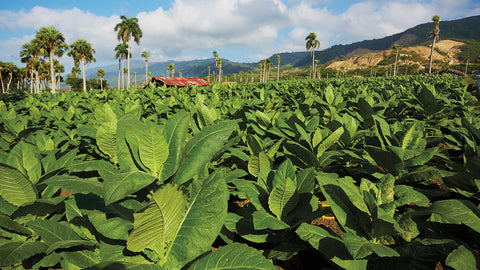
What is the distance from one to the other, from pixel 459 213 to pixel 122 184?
1.60 metres

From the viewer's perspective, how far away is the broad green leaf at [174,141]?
3.77 feet

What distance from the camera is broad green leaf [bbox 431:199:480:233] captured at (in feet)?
3.67

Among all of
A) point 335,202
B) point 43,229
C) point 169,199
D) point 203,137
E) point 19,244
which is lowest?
point 19,244

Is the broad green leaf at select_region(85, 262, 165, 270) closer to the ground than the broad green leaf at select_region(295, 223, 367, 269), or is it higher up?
higher up

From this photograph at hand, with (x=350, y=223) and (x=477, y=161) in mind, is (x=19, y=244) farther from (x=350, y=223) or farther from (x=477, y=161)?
(x=477, y=161)

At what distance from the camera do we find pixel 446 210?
1181 mm

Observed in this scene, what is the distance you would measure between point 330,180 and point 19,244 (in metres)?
1.86

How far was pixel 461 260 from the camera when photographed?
99cm

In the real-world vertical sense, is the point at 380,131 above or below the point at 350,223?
above

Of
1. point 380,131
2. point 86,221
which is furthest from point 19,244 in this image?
point 380,131

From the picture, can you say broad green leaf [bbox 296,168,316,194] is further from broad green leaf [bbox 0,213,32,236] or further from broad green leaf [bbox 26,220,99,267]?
broad green leaf [bbox 0,213,32,236]

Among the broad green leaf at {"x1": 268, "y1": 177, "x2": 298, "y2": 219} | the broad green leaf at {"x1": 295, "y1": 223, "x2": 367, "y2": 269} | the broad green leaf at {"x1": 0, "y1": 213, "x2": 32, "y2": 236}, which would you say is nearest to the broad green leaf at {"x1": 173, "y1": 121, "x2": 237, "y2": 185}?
the broad green leaf at {"x1": 268, "y1": 177, "x2": 298, "y2": 219}

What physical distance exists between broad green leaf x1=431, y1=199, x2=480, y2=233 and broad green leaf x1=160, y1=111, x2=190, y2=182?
140 centimetres

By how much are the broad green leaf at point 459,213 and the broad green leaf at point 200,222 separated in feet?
3.71
